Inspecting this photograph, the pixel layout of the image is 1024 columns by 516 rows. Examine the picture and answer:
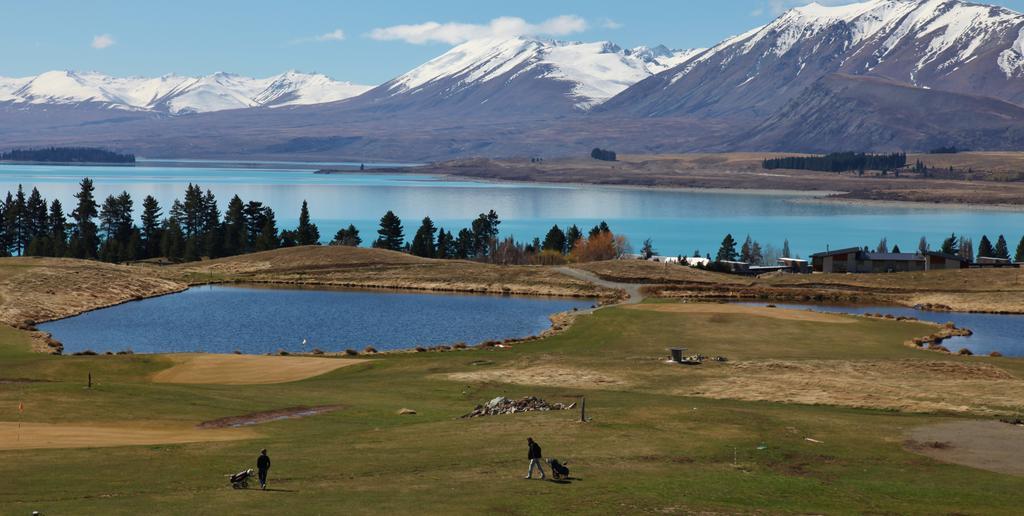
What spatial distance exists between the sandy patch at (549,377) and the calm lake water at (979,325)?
1300 inches

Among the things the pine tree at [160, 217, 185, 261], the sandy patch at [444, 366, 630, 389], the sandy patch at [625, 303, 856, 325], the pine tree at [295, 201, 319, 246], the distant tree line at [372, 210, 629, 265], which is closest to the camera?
the sandy patch at [444, 366, 630, 389]

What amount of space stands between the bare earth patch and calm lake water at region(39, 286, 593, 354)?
32.1 metres

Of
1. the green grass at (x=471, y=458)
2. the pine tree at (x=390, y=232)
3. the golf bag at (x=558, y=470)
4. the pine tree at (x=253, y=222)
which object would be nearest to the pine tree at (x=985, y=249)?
the pine tree at (x=390, y=232)

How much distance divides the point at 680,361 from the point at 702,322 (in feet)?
72.2

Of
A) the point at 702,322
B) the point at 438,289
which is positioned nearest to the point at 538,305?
the point at 438,289

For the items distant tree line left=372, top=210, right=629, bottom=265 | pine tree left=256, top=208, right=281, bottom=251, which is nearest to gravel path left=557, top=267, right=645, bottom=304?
distant tree line left=372, top=210, right=629, bottom=265

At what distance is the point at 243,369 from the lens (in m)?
65.2

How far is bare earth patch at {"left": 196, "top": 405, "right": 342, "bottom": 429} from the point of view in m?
46.0

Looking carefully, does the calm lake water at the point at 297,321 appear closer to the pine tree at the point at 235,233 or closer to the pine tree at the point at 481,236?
the pine tree at the point at 235,233

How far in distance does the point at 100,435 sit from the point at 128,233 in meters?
138

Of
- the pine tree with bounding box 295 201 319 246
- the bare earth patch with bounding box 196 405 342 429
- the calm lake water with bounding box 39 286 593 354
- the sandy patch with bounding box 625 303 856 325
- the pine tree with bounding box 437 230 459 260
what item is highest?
the pine tree with bounding box 295 201 319 246

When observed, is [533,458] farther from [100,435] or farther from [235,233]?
[235,233]

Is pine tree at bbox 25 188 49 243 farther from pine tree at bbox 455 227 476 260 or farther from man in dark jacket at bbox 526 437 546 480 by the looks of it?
man in dark jacket at bbox 526 437 546 480

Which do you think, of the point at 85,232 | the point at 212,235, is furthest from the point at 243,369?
the point at 85,232
